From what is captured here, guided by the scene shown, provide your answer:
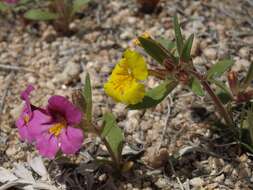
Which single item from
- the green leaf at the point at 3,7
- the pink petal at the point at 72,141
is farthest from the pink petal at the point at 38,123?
the green leaf at the point at 3,7

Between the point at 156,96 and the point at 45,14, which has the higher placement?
the point at 45,14

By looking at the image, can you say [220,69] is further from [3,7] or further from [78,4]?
[3,7]

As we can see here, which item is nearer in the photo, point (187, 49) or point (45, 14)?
point (187, 49)

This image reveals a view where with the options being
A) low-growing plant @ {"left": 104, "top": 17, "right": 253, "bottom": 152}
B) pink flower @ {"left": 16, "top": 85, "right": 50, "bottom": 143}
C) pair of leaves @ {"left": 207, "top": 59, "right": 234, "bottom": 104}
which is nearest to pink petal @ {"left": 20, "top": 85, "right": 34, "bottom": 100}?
pink flower @ {"left": 16, "top": 85, "right": 50, "bottom": 143}

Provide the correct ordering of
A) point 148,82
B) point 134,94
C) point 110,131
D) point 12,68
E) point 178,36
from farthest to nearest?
point 12,68 → point 148,82 → point 110,131 → point 178,36 → point 134,94

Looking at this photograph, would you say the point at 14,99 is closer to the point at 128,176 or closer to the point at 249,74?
the point at 128,176

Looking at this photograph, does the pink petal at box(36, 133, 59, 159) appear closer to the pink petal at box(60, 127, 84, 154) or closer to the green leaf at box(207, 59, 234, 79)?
the pink petal at box(60, 127, 84, 154)

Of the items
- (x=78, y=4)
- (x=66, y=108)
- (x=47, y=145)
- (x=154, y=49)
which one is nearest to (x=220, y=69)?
(x=154, y=49)
